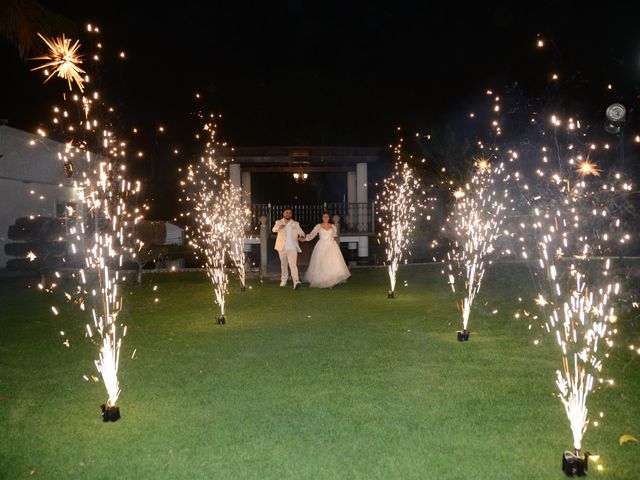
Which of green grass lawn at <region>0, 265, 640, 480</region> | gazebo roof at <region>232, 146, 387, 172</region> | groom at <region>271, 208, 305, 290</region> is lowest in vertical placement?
green grass lawn at <region>0, 265, 640, 480</region>

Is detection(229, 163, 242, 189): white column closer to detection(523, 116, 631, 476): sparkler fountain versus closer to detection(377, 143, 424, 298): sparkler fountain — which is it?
detection(377, 143, 424, 298): sparkler fountain

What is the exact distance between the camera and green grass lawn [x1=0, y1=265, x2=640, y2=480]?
4781mm

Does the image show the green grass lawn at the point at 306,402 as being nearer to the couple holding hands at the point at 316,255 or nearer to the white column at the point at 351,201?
the couple holding hands at the point at 316,255

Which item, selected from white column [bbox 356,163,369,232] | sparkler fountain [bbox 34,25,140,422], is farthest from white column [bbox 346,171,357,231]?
sparkler fountain [bbox 34,25,140,422]

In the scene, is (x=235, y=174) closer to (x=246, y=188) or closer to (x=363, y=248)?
(x=246, y=188)

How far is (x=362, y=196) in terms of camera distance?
25938 mm

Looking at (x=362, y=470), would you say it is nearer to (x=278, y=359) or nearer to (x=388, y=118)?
(x=278, y=359)

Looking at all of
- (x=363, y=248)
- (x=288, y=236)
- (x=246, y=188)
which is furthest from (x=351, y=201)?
(x=288, y=236)

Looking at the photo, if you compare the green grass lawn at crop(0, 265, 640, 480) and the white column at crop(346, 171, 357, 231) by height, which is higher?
the white column at crop(346, 171, 357, 231)

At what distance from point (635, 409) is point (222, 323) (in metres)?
6.94

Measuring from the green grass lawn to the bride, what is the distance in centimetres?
504

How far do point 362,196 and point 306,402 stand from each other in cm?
2008

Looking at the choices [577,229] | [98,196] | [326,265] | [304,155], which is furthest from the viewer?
[304,155]

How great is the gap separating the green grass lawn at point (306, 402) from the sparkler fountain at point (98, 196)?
0.48 meters
